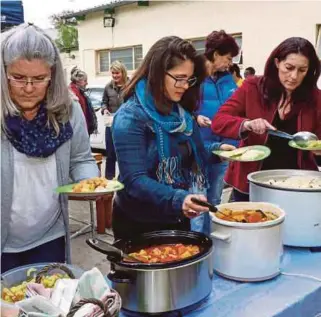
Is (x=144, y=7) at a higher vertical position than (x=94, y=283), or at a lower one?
higher

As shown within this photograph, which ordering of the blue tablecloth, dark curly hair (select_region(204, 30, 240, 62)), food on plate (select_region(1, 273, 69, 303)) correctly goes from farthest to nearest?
1. dark curly hair (select_region(204, 30, 240, 62))
2. the blue tablecloth
3. food on plate (select_region(1, 273, 69, 303))

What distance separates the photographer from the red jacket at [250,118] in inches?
60.4

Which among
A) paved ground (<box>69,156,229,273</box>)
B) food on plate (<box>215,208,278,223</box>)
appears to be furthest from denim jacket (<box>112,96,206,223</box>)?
paved ground (<box>69,156,229,273</box>)

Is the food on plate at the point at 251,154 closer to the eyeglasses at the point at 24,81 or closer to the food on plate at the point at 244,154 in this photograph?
the food on plate at the point at 244,154

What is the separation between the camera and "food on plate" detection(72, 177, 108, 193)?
1.08 metres

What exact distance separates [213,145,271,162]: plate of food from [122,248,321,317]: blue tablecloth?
1.20ft

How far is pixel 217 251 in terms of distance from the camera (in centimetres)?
109

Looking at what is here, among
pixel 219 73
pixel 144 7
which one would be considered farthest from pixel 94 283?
pixel 144 7

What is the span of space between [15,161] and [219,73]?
159 cm

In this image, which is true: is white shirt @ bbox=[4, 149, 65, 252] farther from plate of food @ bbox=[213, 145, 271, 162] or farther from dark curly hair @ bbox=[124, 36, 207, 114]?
plate of food @ bbox=[213, 145, 271, 162]

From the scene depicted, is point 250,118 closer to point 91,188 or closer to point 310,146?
point 310,146

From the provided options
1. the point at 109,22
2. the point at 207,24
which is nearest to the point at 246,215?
the point at 207,24

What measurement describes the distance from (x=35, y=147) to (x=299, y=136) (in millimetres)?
824

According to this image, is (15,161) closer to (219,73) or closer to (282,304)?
(282,304)
